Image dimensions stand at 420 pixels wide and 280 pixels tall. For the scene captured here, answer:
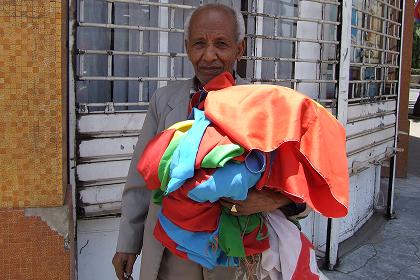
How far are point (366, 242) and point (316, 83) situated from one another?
196 centimetres

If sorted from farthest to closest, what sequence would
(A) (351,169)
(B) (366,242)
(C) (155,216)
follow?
1. (B) (366,242)
2. (A) (351,169)
3. (C) (155,216)

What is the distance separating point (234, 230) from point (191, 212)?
6.1 inches

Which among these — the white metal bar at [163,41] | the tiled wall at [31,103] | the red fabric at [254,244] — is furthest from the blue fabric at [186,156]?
the white metal bar at [163,41]

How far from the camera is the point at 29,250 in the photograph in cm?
232

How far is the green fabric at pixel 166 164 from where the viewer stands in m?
1.60

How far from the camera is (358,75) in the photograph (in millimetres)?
4922

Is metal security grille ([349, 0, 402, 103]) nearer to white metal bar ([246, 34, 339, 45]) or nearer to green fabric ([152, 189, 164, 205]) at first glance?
white metal bar ([246, 34, 339, 45])

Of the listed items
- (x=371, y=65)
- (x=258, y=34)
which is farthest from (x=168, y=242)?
(x=371, y=65)

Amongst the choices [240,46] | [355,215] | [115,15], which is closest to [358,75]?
[355,215]

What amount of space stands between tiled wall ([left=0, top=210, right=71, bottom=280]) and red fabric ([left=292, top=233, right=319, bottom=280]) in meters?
1.18

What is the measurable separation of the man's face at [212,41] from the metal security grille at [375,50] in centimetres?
283

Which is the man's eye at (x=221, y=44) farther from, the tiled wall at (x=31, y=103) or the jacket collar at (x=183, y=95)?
the tiled wall at (x=31, y=103)

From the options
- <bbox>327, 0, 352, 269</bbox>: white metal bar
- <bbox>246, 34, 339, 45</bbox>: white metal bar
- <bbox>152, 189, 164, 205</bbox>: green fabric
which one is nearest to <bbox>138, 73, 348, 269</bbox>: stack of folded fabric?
<bbox>152, 189, 164, 205</bbox>: green fabric

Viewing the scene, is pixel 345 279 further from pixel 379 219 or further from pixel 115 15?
pixel 115 15
